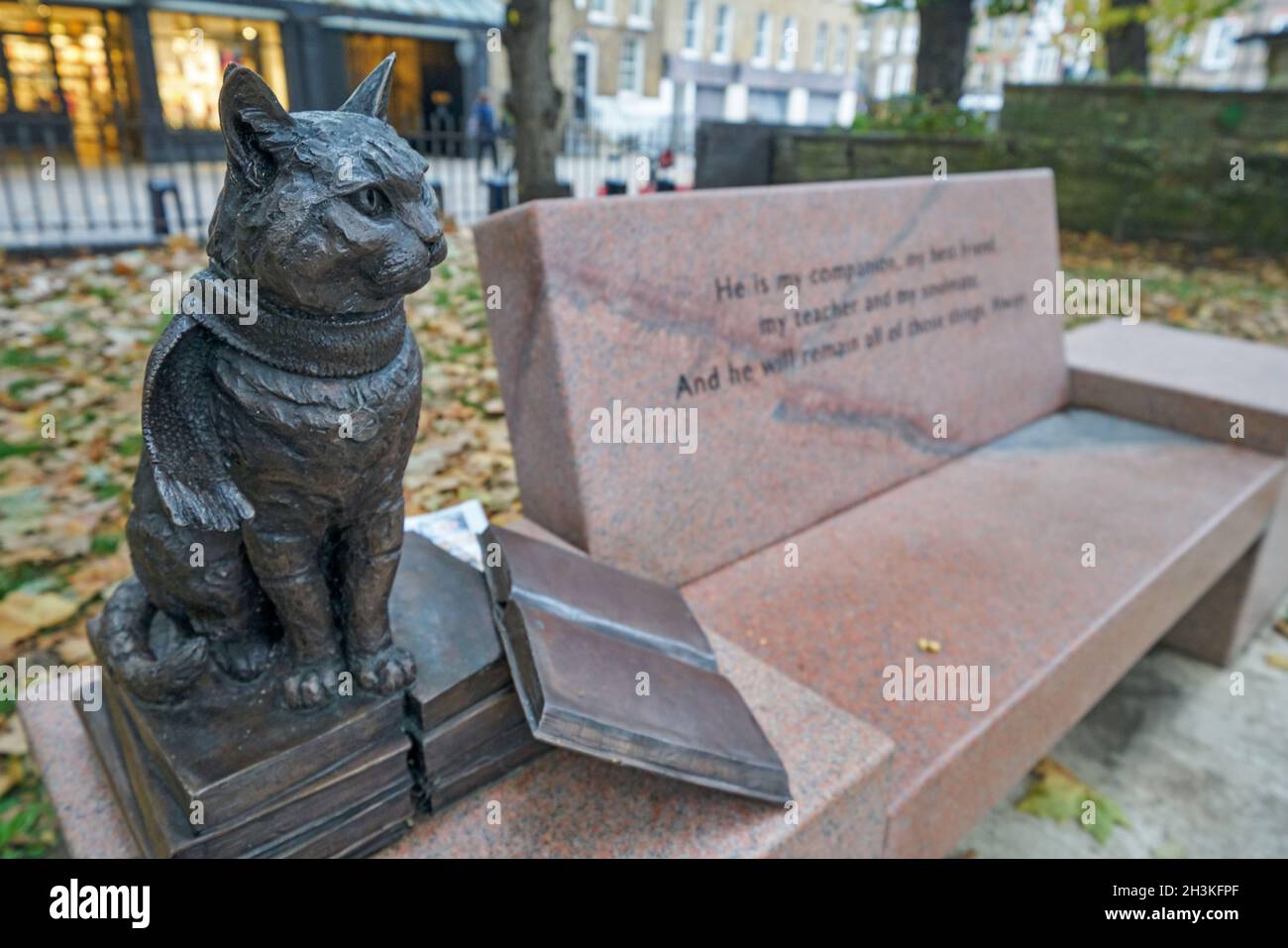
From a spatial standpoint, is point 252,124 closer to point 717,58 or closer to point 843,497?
point 843,497

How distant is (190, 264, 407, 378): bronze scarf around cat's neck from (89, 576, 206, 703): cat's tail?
0.60 metres

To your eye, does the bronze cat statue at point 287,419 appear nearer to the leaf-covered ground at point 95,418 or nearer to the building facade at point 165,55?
the leaf-covered ground at point 95,418

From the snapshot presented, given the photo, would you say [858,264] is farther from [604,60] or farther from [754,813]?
[604,60]

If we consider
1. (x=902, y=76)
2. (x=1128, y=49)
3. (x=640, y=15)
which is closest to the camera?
(x=1128, y=49)

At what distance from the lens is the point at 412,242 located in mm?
1354

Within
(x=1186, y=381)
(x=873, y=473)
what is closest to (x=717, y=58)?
(x=1186, y=381)

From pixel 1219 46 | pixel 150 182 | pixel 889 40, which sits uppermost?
pixel 889 40

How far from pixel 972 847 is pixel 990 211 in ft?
9.55

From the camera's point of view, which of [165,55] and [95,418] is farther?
[165,55]

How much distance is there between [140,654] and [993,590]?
2.54 metres

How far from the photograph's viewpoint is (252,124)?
126 cm

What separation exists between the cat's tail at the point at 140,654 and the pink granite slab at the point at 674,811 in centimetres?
52

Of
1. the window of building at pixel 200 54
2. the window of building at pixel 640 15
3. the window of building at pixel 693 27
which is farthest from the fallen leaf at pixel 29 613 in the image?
the window of building at pixel 693 27

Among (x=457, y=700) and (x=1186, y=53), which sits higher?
(x=1186, y=53)
